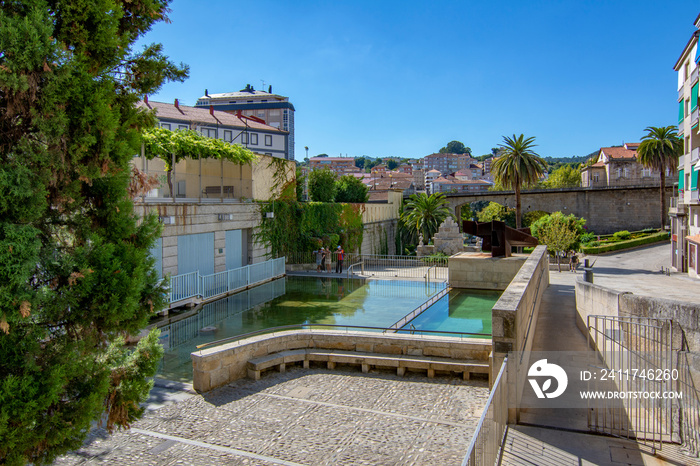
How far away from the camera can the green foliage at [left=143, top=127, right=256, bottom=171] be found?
56.4ft

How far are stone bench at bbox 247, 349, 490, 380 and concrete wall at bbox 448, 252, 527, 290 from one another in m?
10.2

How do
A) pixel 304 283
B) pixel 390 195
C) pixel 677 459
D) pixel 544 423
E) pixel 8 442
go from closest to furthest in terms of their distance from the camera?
pixel 8 442, pixel 677 459, pixel 544 423, pixel 304 283, pixel 390 195

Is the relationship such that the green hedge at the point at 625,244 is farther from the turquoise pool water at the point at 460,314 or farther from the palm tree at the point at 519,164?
the turquoise pool water at the point at 460,314

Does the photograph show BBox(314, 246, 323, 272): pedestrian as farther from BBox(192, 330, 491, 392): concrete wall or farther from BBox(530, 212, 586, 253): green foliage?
BBox(530, 212, 586, 253): green foliage

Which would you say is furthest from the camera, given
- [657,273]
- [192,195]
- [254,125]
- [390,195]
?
[254,125]

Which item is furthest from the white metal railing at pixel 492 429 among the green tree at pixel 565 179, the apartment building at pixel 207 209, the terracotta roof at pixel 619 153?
the green tree at pixel 565 179

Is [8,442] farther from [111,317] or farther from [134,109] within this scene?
[134,109]

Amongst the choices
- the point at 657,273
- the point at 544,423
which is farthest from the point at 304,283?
the point at 657,273

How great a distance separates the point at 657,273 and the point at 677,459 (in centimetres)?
2565

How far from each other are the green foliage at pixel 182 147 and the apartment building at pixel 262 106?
2352 inches

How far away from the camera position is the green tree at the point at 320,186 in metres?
36.9

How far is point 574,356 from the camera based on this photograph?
988cm

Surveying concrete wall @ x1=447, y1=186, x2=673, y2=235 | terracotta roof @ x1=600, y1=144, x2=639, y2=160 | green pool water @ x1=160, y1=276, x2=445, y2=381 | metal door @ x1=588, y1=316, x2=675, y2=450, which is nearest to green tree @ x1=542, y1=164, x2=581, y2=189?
terracotta roof @ x1=600, y1=144, x2=639, y2=160

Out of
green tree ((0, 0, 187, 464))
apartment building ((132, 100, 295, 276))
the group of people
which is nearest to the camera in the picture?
green tree ((0, 0, 187, 464))
